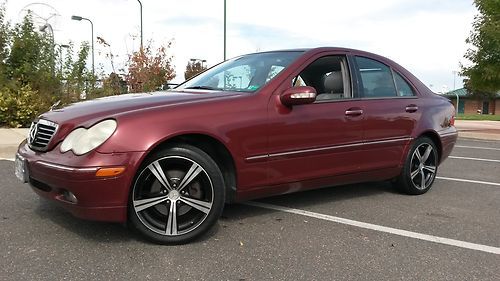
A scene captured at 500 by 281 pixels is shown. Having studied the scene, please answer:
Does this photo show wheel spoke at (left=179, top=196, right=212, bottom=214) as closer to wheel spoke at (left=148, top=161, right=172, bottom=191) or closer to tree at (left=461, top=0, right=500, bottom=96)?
wheel spoke at (left=148, top=161, right=172, bottom=191)

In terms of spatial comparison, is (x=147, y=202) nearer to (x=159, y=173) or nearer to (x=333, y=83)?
(x=159, y=173)

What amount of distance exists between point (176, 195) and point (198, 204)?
19 centimetres

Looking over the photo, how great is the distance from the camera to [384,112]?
16.3 feet

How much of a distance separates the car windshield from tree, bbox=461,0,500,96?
13.3 m

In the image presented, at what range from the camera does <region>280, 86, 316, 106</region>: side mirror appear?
405 centimetres

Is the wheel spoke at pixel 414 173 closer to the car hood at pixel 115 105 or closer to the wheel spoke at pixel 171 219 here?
the car hood at pixel 115 105

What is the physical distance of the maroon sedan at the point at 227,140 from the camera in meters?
3.39

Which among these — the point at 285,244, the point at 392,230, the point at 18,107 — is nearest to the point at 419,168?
the point at 392,230

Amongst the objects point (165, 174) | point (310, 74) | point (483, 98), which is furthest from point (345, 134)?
point (483, 98)

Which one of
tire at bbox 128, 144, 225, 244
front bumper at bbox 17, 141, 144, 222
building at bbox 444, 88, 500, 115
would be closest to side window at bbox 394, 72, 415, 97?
tire at bbox 128, 144, 225, 244

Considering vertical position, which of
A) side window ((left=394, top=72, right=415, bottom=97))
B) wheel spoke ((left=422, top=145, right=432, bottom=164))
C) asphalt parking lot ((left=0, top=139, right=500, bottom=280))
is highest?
side window ((left=394, top=72, right=415, bottom=97))

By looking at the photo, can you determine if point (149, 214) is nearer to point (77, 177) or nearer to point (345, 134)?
point (77, 177)

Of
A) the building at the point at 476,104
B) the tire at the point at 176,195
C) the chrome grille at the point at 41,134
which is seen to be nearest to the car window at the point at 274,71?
the tire at the point at 176,195

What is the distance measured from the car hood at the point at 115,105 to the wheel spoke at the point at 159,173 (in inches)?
17.8
